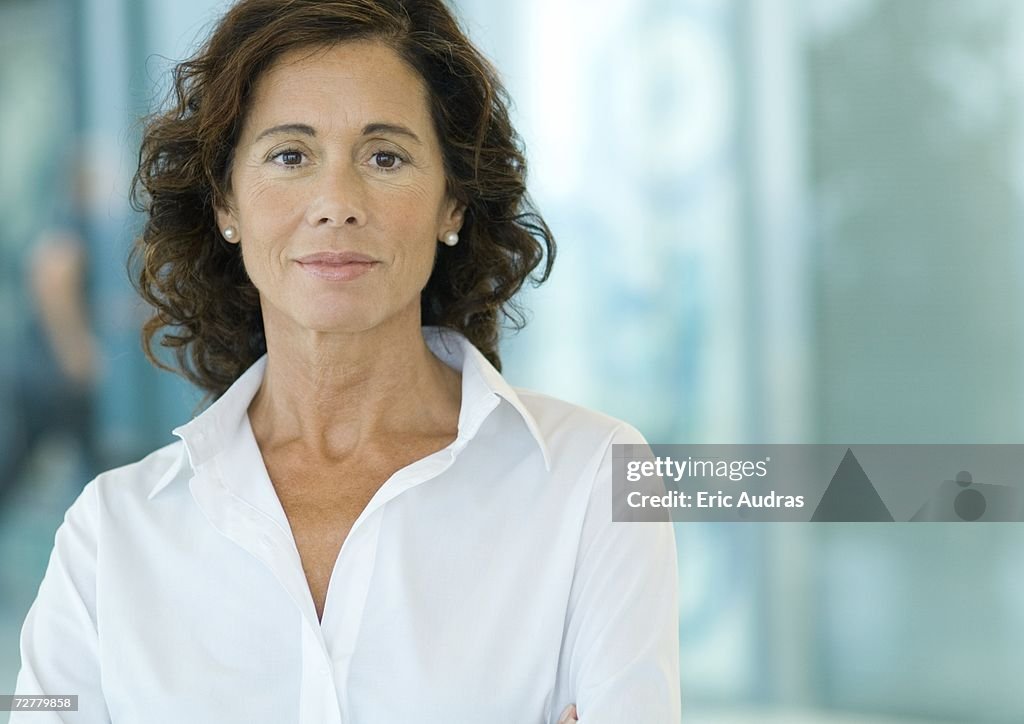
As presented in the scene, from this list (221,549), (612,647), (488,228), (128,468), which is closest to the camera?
(612,647)

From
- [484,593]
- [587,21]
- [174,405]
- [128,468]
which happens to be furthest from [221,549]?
[174,405]

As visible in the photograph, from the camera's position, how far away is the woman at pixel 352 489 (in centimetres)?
161

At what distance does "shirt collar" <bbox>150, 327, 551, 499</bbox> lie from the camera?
68.3 inches

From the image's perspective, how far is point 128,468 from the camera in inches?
72.1

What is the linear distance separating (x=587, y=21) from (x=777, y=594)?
5.96ft

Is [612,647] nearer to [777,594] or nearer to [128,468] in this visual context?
[128,468]

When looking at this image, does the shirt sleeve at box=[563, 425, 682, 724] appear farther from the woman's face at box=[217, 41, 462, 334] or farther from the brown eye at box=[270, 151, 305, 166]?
the brown eye at box=[270, 151, 305, 166]

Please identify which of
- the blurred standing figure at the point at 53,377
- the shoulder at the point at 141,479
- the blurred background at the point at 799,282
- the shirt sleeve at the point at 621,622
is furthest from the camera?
the blurred standing figure at the point at 53,377

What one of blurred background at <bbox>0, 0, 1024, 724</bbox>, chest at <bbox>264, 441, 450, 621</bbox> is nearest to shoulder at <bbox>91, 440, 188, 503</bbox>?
chest at <bbox>264, 441, 450, 621</bbox>

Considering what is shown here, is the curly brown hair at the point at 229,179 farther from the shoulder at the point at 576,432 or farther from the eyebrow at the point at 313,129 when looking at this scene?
the shoulder at the point at 576,432

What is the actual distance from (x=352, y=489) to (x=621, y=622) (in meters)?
0.45

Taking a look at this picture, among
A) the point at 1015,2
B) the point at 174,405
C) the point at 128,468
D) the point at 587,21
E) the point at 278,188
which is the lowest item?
the point at 128,468

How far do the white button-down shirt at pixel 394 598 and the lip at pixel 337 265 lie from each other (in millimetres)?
251

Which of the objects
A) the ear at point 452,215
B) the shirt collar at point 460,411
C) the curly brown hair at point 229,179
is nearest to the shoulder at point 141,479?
the shirt collar at point 460,411
